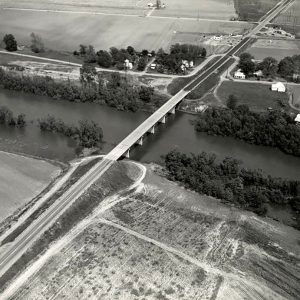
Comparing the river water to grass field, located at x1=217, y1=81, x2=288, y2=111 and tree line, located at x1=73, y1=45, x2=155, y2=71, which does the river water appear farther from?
tree line, located at x1=73, y1=45, x2=155, y2=71

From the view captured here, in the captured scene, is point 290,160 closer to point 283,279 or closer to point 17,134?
point 283,279

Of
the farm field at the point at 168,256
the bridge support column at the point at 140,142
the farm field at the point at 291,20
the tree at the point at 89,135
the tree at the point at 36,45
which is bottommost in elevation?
the farm field at the point at 168,256

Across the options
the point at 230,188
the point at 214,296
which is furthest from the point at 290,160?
the point at 214,296

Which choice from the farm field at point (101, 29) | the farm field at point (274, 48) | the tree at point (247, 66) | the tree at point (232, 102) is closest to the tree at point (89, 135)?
the tree at point (232, 102)

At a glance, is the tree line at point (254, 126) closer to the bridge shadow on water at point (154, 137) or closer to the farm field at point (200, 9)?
the bridge shadow on water at point (154, 137)

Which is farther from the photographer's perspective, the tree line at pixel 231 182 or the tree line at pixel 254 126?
the tree line at pixel 254 126

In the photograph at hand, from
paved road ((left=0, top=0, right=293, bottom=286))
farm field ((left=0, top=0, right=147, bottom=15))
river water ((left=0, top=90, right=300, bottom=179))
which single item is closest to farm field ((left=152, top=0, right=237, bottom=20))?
farm field ((left=0, top=0, right=147, bottom=15))
